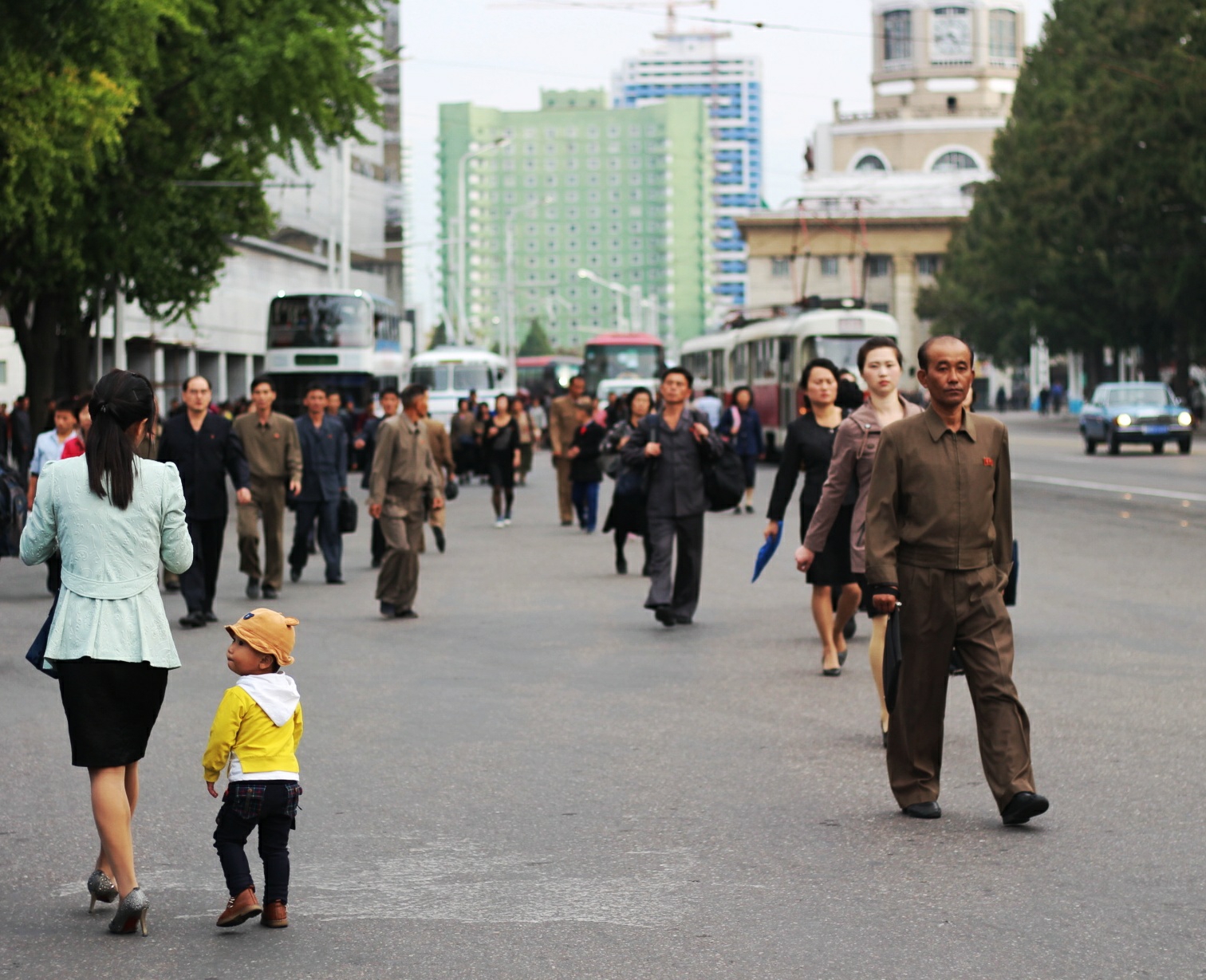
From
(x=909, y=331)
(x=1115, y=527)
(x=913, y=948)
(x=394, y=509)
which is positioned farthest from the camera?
(x=909, y=331)

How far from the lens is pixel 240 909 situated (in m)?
5.45

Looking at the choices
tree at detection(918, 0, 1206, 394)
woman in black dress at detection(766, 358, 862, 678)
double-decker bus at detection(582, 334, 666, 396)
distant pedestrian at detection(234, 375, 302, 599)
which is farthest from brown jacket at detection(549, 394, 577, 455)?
double-decker bus at detection(582, 334, 666, 396)

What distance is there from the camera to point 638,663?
11414 mm

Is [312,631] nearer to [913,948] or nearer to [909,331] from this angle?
[913,948]

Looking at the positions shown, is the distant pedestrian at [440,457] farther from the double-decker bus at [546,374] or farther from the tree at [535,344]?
the tree at [535,344]

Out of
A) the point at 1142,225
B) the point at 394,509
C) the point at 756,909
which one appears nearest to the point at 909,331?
the point at 1142,225

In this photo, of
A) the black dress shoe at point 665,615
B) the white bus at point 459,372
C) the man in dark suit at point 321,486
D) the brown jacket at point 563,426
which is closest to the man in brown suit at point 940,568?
the black dress shoe at point 665,615

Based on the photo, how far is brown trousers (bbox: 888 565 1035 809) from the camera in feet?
22.3

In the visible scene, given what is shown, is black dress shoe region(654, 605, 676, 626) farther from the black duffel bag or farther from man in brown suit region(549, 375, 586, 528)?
man in brown suit region(549, 375, 586, 528)

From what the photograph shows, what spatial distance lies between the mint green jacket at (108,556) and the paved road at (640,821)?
→ 0.82m

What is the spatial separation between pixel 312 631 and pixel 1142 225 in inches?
1802

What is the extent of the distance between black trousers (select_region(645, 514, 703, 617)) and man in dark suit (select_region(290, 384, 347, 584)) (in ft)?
15.6

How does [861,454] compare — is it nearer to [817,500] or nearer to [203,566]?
[817,500]

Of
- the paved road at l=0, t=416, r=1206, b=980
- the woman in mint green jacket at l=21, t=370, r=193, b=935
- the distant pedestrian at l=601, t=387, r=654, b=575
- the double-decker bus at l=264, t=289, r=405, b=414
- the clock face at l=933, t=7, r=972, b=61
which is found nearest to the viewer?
the paved road at l=0, t=416, r=1206, b=980
